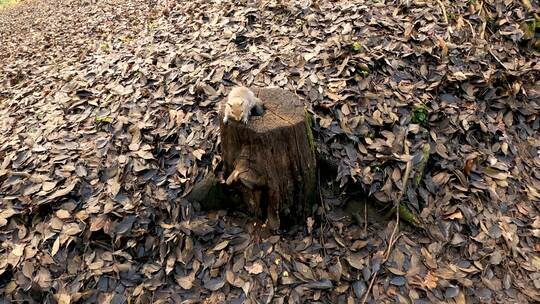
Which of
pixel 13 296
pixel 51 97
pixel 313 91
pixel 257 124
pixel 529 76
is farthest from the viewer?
pixel 51 97

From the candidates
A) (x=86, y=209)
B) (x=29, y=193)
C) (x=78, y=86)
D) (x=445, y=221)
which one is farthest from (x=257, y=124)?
(x=78, y=86)

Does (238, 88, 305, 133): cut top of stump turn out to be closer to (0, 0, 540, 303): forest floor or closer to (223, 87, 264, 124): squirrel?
(223, 87, 264, 124): squirrel

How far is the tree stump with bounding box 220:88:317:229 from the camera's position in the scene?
2668 mm

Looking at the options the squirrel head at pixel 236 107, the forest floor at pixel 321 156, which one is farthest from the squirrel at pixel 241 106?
the forest floor at pixel 321 156

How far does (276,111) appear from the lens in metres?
2.74

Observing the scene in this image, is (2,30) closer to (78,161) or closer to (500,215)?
(78,161)

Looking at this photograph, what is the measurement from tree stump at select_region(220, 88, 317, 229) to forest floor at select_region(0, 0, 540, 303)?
212mm

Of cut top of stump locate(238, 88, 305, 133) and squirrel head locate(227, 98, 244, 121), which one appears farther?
cut top of stump locate(238, 88, 305, 133)

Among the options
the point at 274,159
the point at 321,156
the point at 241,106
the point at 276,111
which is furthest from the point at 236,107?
the point at 321,156

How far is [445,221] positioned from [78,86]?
388 cm

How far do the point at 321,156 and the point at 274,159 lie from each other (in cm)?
62

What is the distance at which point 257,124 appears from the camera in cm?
264

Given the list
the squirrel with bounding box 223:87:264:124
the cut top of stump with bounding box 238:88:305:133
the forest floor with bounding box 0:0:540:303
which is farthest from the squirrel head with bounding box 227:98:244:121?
the forest floor with bounding box 0:0:540:303

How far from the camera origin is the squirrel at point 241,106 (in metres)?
2.53
